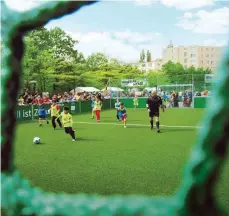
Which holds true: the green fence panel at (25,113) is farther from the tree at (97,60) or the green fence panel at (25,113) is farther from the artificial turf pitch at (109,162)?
the tree at (97,60)

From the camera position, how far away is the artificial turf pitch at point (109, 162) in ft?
21.0

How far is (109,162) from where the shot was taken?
864 centimetres

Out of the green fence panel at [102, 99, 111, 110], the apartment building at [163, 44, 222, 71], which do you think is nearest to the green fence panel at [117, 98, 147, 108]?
the green fence panel at [102, 99, 111, 110]

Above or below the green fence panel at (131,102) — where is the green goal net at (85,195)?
above

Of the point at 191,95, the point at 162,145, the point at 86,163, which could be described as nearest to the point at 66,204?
the point at 86,163

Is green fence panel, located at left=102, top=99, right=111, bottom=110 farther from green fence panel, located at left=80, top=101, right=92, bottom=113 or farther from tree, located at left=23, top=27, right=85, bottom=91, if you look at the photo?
tree, located at left=23, top=27, right=85, bottom=91

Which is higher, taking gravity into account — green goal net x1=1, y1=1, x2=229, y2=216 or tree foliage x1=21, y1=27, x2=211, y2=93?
tree foliage x1=21, y1=27, x2=211, y2=93

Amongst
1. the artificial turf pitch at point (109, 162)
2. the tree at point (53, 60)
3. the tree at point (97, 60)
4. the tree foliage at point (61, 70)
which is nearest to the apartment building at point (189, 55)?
the tree at point (97, 60)

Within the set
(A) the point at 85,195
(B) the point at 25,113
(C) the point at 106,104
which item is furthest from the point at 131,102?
(A) the point at 85,195

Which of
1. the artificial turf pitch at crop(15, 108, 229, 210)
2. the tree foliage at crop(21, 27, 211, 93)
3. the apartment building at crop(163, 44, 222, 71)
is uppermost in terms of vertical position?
the apartment building at crop(163, 44, 222, 71)

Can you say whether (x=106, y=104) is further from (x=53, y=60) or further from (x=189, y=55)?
(x=189, y=55)

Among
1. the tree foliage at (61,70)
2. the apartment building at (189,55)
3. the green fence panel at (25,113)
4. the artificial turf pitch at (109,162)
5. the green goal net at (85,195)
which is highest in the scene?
the apartment building at (189,55)

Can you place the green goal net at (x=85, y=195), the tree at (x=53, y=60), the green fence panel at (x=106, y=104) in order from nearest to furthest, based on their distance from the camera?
the green goal net at (x=85, y=195) < the green fence panel at (x=106, y=104) < the tree at (x=53, y=60)

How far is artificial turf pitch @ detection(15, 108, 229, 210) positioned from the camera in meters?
6.41
